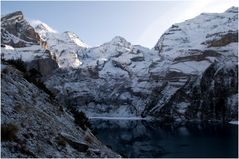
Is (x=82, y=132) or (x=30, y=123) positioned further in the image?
(x=82, y=132)

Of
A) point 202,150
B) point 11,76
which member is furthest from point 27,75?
point 202,150

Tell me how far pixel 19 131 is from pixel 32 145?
1015 millimetres

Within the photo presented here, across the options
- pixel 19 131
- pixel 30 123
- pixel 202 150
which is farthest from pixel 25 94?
pixel 202 150

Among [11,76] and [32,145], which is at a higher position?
[11,76]

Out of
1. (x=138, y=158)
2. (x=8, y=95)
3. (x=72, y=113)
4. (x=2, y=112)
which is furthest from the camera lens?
(x=138, y=158)

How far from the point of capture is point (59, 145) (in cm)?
2116

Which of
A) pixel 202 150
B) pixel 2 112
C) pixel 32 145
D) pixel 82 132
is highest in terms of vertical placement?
pixel 2 112

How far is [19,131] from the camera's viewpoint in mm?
19781

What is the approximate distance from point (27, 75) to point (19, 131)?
11.2 m

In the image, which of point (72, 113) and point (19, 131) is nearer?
point (19, 131)

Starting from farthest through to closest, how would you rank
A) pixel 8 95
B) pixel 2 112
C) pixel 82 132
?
pixel 82 132 < pixel 8 95 < pixel 2 112

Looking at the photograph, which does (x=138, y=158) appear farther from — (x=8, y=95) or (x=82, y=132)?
(x=8, y=95)

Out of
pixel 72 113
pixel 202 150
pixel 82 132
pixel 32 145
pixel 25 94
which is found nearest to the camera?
pixel 32 145

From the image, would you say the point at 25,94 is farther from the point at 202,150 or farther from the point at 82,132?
the point at 202,150
